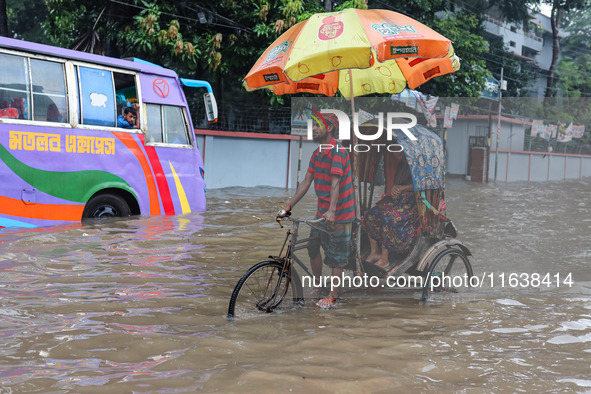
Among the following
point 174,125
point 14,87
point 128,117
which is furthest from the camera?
point 174,125

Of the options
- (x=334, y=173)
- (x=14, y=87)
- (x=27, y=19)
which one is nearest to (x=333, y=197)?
(x=334, y=173)

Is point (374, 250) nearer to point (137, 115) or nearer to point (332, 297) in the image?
point (332, 297)

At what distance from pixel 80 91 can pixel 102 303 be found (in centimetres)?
418

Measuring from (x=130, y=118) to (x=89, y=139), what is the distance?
0.85m

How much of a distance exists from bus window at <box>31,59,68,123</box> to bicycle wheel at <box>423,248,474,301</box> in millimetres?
5243

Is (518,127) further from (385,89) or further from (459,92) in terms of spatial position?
(385,89)

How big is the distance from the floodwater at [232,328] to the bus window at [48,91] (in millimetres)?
1519

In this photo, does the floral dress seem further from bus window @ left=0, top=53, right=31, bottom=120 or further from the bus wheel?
bus window @ left=0, top=53, right=31, bottom=120

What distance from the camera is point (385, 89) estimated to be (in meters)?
6.07

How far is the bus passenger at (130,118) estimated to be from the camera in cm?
874

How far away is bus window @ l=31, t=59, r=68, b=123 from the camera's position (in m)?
7.71

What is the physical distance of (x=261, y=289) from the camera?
484 centimetres

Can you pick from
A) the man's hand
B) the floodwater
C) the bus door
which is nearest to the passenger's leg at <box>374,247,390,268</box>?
the floodwater

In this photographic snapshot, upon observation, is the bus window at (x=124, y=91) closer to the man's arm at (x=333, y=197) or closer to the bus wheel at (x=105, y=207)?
the bus wheel at (x=105, y=207)
